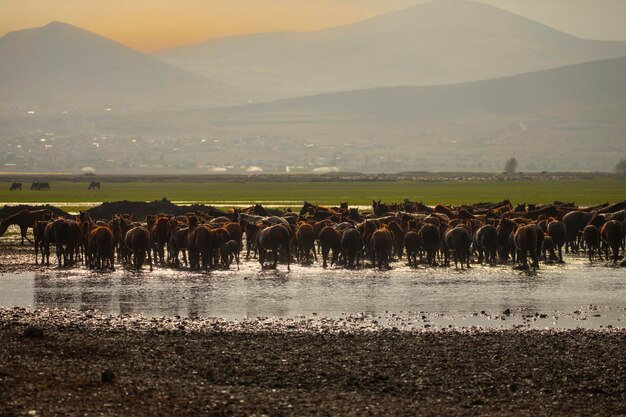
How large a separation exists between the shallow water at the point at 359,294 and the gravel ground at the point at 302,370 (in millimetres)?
2034

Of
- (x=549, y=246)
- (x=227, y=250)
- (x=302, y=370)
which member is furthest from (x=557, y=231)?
(x=302, y=370)

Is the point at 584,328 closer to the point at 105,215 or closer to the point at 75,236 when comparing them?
the point at 75,236

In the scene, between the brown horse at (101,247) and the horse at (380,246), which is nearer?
the brown horse at (101,247)

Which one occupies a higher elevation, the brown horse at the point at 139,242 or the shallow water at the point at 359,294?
the brown horse at the point at 139,242

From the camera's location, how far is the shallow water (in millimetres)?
23359

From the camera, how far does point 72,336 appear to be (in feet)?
66.4

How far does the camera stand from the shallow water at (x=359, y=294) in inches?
920

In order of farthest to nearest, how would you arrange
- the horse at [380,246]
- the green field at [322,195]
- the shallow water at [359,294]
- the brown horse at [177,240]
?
the green field at [322,195], the brown horse at [177,240], the horse at [380,246], the shallow water at [359,294]

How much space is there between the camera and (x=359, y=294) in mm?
27000

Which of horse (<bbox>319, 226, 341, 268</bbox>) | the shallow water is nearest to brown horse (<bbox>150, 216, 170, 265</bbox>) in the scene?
the shallow water

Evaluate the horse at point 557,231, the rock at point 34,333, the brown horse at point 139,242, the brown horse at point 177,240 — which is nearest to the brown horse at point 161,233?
the brown horse at point 177,240

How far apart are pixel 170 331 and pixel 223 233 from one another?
1295cm

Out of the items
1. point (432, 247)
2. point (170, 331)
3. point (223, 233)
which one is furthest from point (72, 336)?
point (432, 247)

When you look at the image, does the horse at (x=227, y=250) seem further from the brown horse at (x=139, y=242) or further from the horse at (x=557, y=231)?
the horse at (x=557, y=231)
